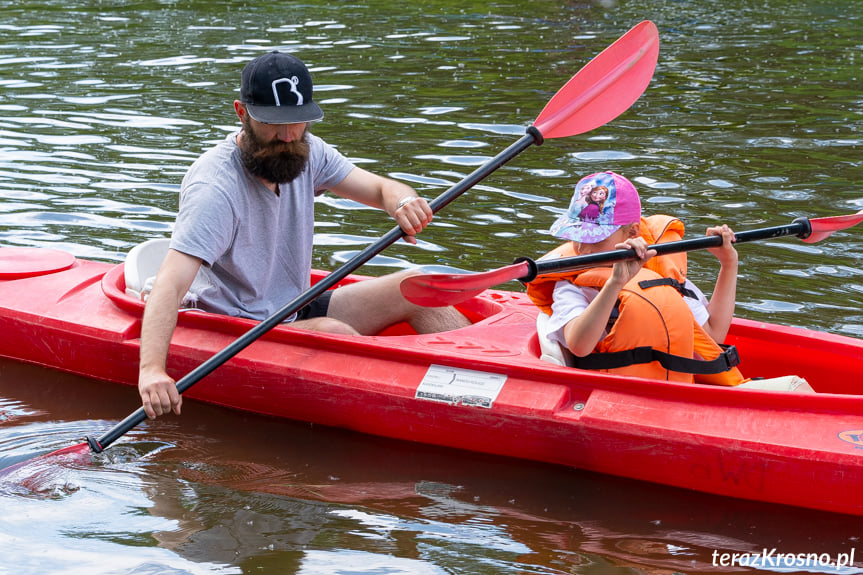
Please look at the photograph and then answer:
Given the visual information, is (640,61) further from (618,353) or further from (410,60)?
(410,60)

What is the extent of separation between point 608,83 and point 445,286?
1.29 m

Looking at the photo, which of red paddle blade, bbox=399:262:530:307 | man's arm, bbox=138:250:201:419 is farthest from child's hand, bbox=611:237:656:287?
man's arm, bbox=138:250:201:419

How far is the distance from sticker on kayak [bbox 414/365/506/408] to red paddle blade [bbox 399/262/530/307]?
0.83 feet

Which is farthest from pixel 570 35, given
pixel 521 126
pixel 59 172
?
pixel 59 172

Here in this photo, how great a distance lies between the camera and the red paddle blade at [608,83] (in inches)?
165

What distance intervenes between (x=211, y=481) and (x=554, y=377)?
1.23 m

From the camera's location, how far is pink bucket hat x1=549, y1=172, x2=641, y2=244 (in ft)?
11.3

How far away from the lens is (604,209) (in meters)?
3.46

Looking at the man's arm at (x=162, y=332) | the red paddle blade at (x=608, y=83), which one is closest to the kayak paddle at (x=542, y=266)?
the man's arm at (x=162, y=332)

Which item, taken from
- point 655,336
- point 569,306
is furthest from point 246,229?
point 655,336

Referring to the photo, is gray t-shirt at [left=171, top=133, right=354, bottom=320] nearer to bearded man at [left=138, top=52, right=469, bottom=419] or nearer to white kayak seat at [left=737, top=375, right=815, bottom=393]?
bearded man at [left=138, top=52, right=469, bottom=419]

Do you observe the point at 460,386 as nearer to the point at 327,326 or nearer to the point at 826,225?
the point at 327,326

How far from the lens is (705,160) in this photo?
750 cm

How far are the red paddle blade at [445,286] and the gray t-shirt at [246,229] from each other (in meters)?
0.62
